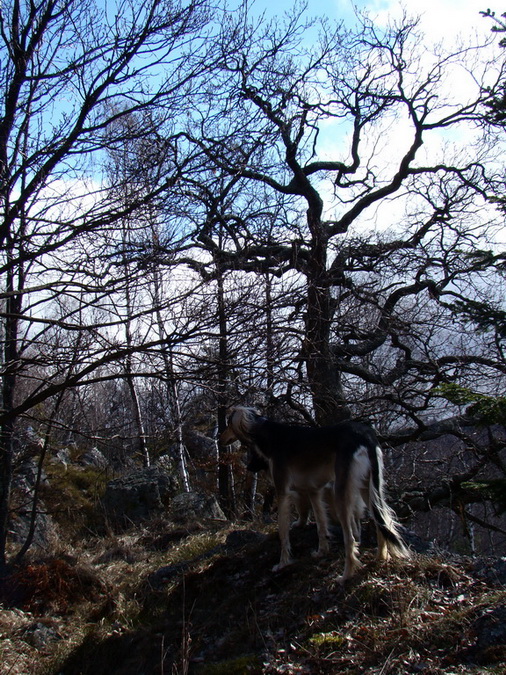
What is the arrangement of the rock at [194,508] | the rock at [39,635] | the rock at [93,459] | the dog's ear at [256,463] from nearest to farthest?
1. the rock at [39,635]
2. the dog's ear at [256,463]
3. the rock at [194,508]
4. the rock at [93,459]

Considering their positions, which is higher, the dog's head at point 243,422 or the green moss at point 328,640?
the dog's head at point 243,422

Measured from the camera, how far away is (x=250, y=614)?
5.46 metres

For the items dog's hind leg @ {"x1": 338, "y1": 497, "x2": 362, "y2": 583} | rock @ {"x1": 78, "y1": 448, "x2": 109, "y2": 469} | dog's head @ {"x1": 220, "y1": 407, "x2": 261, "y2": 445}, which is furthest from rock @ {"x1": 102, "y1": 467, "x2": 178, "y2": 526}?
dog's hind leg @ {"x1": 338, "y1": 497, "x2": 362, "y2": 583}

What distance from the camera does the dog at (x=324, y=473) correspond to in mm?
5254

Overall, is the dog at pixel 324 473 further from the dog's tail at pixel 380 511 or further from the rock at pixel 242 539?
the rock at pixel 242 539

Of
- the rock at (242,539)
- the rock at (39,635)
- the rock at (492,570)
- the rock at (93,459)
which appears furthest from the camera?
the rock at (93,459)

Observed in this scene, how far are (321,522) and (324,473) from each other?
1.80ft

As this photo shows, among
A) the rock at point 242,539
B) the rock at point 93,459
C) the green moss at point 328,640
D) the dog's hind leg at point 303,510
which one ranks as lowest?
the green moss at point 328,640

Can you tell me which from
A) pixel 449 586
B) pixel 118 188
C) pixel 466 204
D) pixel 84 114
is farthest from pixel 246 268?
pixel 466 204

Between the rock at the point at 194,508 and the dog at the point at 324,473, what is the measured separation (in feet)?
14.1

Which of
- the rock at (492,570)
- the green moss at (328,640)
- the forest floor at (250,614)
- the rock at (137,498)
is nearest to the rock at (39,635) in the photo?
the forest floor at (250,614)

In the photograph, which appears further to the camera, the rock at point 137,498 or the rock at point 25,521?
the rock at point 137,498

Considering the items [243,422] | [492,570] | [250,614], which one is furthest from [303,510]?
[492,570]

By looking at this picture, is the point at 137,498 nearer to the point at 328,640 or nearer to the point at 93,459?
the point at 93,459
